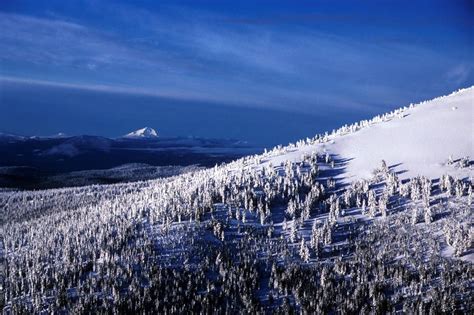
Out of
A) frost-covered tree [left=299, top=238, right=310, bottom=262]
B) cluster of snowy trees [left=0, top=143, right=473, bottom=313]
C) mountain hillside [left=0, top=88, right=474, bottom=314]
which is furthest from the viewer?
frost-covered tree [left=299, top=238, right=310, bottom=262]

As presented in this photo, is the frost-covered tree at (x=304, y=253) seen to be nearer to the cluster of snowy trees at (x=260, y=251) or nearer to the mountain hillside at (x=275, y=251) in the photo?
the cluster of snowy trees at (x=260, y=251)

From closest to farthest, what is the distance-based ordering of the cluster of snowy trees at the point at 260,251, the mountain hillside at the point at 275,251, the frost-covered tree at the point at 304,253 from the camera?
the mountain hillside at the point at 275,251 < the cluster of snowy trees at the point at 260,251 < the frost-covered tree at the point at 304,253

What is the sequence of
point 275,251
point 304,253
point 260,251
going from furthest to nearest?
1. point 260,251
2. point 275,251
3. point 304,253

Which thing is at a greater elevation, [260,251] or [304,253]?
[304,253]

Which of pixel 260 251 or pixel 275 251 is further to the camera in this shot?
pixel 260 251

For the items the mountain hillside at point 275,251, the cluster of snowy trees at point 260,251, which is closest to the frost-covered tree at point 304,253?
the cluster of snowy trees at point 260,251

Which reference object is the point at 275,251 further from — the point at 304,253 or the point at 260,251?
the point at 304,253

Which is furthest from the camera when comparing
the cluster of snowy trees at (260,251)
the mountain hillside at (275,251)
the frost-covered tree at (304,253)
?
the frost-covered tree at (304,253)

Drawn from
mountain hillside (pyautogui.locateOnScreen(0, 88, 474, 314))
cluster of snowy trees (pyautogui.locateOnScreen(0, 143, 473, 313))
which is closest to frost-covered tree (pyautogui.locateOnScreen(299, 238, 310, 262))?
cluster of snowy trees (pyautogui.locateOnScreen(0, 143, 473, 313))

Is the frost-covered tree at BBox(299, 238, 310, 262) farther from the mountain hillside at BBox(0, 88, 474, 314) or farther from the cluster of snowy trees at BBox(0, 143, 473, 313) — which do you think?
the mountain hillside at BBox(0, 88, 474, 314)

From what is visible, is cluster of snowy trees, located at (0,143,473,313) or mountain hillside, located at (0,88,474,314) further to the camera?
cluster of snowy trees, located at (0,143,473,313)

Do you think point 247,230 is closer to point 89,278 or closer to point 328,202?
point 328,202

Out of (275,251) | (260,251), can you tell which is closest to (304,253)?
(275,251)
